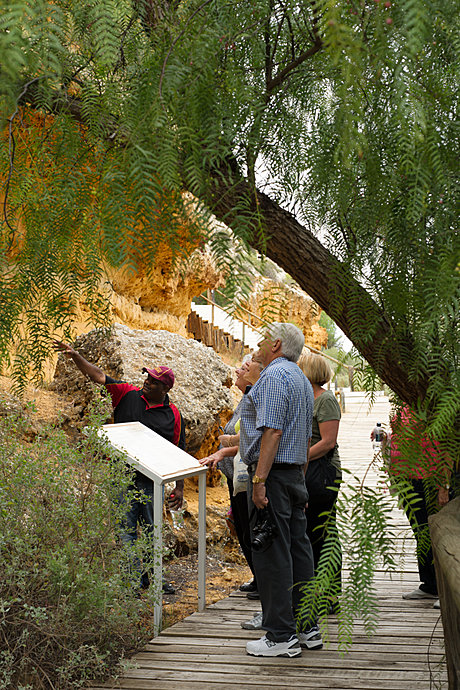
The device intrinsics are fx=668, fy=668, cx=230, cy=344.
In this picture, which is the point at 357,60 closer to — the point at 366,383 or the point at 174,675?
the point at 366,383

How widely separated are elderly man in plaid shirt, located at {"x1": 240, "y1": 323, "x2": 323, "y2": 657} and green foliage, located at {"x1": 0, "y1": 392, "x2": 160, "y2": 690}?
0.71 meters

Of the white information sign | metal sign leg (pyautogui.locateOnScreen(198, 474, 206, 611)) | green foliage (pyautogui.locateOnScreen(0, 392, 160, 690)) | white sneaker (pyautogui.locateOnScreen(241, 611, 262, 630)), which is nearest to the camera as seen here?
green foliage (pyautogui.locateOnScreen(0, 392, 160, 690))

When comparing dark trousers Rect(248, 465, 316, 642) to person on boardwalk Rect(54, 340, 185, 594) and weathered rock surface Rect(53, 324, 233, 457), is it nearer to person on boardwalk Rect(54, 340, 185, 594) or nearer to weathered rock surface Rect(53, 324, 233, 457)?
person on boardwalk Rect(54, 340, 185, 594)

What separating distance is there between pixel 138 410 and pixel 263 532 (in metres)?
1.77

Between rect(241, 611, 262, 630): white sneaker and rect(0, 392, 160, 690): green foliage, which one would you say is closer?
rect(0, 392, 160, 690): green foliage

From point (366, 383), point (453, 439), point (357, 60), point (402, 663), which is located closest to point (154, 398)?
point (402, 663)

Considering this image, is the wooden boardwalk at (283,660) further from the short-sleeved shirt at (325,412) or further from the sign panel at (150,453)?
the sign panel at (150,453)

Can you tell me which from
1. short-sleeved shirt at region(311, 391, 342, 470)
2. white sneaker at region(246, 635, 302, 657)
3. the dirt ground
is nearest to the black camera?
white sneaker at region(246, 635, 302, 657)

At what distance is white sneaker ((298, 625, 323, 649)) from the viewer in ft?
12.5

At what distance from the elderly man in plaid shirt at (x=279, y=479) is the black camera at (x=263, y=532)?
0.02 meters

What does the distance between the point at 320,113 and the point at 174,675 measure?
110 inches

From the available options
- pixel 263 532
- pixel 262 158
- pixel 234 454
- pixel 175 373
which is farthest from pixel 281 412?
pixel 175 373

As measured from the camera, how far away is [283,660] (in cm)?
363

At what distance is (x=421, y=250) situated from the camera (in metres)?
1.76
